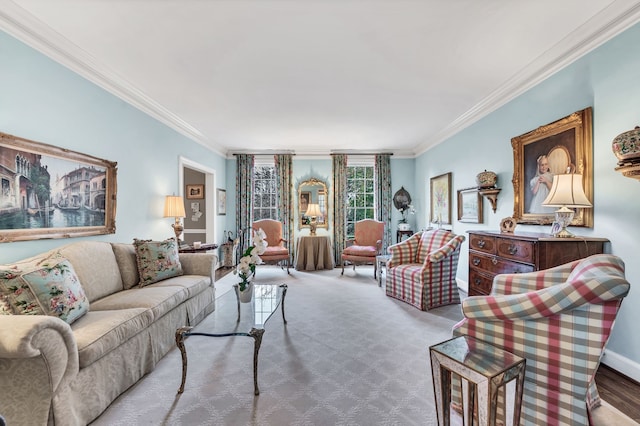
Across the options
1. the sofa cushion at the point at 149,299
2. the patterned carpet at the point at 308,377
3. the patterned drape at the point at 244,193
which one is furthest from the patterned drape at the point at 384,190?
the sofa cushion at the point at 149,299

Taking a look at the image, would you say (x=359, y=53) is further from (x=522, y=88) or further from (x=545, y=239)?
(x=545, y=239)

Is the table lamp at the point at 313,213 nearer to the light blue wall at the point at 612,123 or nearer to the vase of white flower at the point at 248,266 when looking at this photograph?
the vase of white flower at the point at 248,266

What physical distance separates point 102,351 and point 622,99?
3950 mm

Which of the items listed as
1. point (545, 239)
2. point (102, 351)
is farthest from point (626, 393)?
point (102, 351)

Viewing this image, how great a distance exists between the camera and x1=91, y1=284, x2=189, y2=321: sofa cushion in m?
2.19

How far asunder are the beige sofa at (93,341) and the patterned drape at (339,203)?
3.74 meters

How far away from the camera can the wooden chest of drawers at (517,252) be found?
215 cm

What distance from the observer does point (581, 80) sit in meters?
2.35

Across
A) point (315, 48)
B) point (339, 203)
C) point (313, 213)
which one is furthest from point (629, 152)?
point (339, 203)

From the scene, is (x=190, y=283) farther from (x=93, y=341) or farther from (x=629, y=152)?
(x=629, y=152)

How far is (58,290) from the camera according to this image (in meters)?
1.78

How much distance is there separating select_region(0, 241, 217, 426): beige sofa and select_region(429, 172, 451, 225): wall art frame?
164 inches

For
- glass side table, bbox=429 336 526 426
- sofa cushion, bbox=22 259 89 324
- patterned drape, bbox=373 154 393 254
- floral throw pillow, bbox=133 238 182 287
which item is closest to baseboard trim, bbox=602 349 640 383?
glass side table, bbox=429 336 526 426

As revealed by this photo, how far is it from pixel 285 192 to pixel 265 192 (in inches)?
23.7
